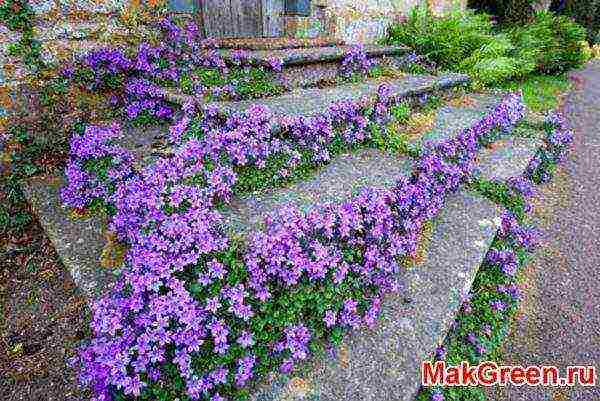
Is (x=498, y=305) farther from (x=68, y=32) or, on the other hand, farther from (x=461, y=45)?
(x=461, y=45)

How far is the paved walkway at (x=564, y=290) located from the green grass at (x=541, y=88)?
7.33 ft

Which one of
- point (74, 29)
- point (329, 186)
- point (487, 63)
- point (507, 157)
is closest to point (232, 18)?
point (74, 29)

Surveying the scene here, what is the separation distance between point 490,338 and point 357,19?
16.0ft

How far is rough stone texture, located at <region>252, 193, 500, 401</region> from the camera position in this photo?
2174 millimetres

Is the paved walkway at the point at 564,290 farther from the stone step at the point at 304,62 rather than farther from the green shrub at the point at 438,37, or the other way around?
the stone step at the point at 304,62

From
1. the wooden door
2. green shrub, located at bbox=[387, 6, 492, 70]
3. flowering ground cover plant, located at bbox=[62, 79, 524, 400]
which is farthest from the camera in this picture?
green shrub, located at bbox=[387, 6, 492, 70]

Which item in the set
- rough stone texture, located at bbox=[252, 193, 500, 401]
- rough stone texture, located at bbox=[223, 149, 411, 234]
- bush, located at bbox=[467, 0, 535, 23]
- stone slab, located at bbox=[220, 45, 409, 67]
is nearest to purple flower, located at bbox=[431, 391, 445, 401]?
rough stone texture, located at bbox=[252, 193, 500, 401]

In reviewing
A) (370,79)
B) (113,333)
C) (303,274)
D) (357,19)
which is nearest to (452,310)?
(303,274)

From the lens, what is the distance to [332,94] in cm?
432

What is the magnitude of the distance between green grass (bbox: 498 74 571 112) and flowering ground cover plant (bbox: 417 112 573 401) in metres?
4.12

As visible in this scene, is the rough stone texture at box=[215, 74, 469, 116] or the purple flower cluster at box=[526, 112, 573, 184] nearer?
the rough stone texture at box=[215, 74, 469, 116]

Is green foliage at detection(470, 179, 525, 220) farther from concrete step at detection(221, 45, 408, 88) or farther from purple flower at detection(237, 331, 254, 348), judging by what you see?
purple flower at detection(237, 331, 254, 348)

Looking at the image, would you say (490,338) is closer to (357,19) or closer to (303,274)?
(303,274)

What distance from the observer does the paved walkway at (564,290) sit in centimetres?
301
